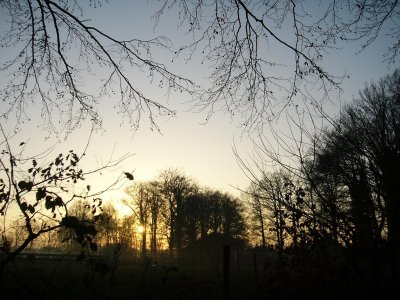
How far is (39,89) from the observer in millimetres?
5043

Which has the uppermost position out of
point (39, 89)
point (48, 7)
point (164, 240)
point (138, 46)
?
point (48, 7)

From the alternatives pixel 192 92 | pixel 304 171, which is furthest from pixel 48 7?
pixel 304 171

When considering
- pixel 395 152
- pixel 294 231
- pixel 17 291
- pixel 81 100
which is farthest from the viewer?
pixel 81 100

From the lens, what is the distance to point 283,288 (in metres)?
4.53

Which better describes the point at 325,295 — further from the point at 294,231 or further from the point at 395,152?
the point at 395,152

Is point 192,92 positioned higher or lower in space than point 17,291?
higher

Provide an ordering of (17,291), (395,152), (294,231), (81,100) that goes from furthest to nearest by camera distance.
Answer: (81,100) < (294,231) < (17,291) < (395,152)

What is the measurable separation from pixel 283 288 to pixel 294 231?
785 mm

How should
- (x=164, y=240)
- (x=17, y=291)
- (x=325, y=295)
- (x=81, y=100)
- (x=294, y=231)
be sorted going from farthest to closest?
(x=164, y=240)
(x=81, y=100)
(x=294, y=231)
(x=325, y=295)
(x=17, y=291)

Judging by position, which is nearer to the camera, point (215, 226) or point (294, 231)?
point (294, 231)

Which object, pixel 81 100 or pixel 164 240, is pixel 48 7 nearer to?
pixel 81 100

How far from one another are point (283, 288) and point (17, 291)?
3336mm

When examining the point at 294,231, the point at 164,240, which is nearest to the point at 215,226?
the point at 164,240

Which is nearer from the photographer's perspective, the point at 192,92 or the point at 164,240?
the point at 192,92
